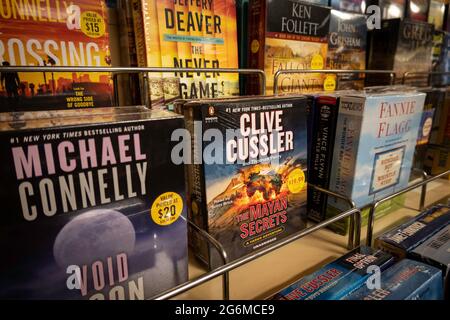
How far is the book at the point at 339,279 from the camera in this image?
0.51 metres

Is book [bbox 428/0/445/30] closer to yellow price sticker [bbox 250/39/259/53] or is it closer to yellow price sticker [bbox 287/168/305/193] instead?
→ yellow price sticker [bbox 250/39/259/53]

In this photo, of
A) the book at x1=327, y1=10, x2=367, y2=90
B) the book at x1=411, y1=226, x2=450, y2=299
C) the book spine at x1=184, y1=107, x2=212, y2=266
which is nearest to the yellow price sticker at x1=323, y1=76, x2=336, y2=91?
the book at x1=327, y1=10, x2=367, y2=90

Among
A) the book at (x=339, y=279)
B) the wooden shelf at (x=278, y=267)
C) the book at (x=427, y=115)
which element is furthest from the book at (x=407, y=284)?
the book at (x=427, y=115)

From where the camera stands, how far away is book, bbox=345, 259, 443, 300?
1.64 feet

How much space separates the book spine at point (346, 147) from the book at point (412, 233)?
0.12 meters

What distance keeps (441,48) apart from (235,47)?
3.95 feet

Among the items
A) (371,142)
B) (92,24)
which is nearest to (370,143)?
(371,142)

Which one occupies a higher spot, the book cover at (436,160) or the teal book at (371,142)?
the teal book at (371,142)

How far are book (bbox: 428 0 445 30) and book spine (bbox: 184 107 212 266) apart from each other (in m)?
1.61

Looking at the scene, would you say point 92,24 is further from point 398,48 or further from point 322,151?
point 398,48

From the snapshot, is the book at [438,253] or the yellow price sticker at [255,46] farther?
the yellow price sticker at [255,46]

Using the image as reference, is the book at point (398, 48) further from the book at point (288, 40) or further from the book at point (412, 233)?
the book at point (412, 233)

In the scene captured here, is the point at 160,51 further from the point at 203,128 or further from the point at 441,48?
the point at 441,48

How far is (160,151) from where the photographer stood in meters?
0.48
